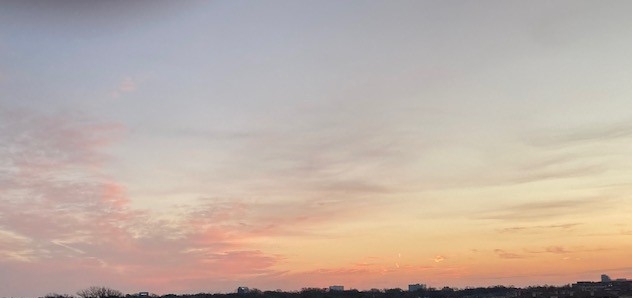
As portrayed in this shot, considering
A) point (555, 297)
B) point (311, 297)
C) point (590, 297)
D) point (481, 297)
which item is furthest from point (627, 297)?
point (311, 297)

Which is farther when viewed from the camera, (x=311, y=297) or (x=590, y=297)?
(x=311, y=297)

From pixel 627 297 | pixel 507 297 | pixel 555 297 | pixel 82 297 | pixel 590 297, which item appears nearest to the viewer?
pixel 627 297

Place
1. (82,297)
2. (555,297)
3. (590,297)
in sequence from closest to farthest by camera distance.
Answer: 1. (590,297)
2. (555,297)
3. (82,297)

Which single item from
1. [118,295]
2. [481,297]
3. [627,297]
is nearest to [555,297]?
[627,297]

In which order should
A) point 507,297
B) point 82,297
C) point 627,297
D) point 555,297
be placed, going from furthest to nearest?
point 82,297, point 507,297, point 555,297, point 627,297

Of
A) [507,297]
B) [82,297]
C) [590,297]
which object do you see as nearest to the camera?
[590,297]

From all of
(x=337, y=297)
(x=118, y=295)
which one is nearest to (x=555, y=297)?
(x=337, y=297)

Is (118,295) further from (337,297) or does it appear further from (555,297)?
(555,297)

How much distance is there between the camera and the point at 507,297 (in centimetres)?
17588

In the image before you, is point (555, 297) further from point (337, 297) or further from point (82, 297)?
point (82, 297)

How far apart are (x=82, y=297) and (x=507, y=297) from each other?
11651 centimetres

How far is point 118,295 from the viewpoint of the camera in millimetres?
199750

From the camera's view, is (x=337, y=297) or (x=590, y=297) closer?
(x=590, y=297)

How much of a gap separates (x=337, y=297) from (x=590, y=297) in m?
80.6
